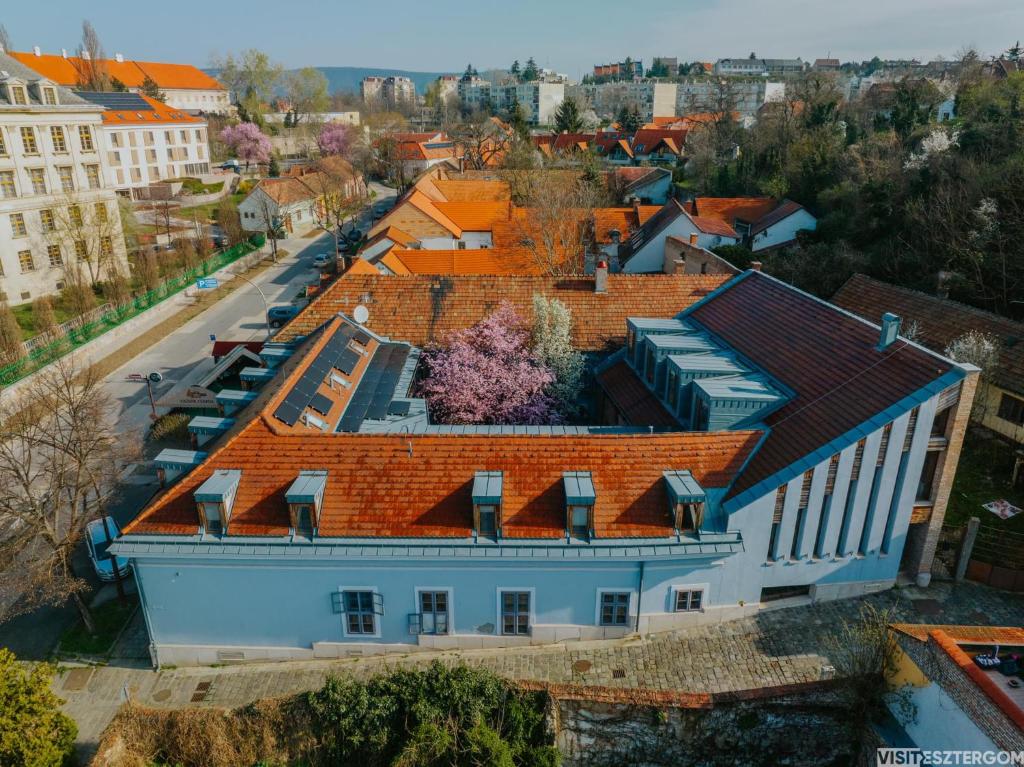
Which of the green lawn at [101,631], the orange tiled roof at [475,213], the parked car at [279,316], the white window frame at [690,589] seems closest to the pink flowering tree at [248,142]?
the orange tiled roof at [475,213]

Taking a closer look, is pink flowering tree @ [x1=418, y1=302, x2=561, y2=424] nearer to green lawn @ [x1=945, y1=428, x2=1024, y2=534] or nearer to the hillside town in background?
the hillside town in background

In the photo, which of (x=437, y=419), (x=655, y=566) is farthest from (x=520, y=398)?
(x=655, y=566)

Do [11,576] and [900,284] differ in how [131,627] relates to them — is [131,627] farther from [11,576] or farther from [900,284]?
[900,284]

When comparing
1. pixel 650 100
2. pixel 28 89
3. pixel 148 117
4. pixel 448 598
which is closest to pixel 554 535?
pixel 448 598

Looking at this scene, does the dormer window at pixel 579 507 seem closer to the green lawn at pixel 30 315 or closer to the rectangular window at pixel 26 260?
the green lawn at pixel 30 315

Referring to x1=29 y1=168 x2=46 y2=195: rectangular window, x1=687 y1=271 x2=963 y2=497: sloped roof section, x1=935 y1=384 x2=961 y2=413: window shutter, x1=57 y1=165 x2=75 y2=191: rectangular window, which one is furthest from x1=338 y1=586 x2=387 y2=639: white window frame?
x1=57 y1=165 x2=75 y2=191: rectangular window

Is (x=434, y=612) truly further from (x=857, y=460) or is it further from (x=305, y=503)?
(x=857, y=460)

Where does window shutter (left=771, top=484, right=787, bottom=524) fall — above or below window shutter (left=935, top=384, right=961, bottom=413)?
below
